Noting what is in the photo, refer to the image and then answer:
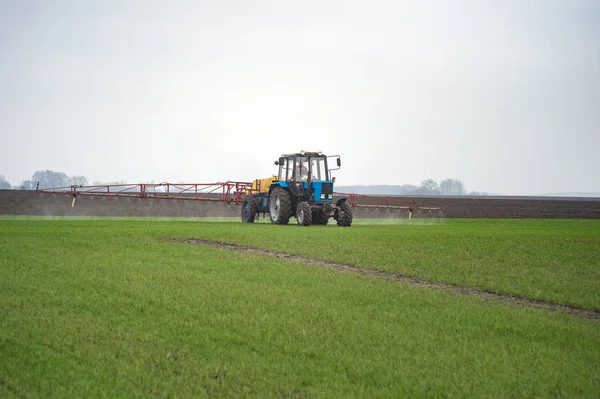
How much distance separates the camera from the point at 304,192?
28875 millimetres

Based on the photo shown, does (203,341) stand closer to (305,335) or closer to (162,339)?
(162,339)

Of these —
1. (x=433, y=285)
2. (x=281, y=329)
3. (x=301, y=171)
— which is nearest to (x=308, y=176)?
(x=301, y=171)

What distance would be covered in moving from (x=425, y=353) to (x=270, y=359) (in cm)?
160

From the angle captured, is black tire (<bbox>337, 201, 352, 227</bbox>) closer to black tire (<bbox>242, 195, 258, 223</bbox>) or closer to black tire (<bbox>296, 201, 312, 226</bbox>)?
black tire (<bbox>296, 201, 312, 226</bbox>)

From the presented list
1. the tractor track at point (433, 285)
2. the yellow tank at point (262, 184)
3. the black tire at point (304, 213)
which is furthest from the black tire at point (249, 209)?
the tractor track at point (433, 285)

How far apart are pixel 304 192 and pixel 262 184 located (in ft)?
13.7

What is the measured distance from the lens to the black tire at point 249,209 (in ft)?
105

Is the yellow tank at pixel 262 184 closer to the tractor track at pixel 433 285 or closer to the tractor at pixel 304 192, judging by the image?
the tractor at pixel 304 192

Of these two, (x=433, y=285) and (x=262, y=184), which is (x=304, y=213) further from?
(x=433, y=285)

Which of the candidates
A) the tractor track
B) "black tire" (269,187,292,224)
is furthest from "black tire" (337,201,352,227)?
the tractor track

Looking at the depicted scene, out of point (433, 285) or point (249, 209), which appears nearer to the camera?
point (433, 285)

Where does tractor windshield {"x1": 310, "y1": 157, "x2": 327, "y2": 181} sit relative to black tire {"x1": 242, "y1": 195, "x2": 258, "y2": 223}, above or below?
above

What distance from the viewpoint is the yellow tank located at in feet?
103

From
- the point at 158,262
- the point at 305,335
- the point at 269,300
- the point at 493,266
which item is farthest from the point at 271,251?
the point at 305,335
